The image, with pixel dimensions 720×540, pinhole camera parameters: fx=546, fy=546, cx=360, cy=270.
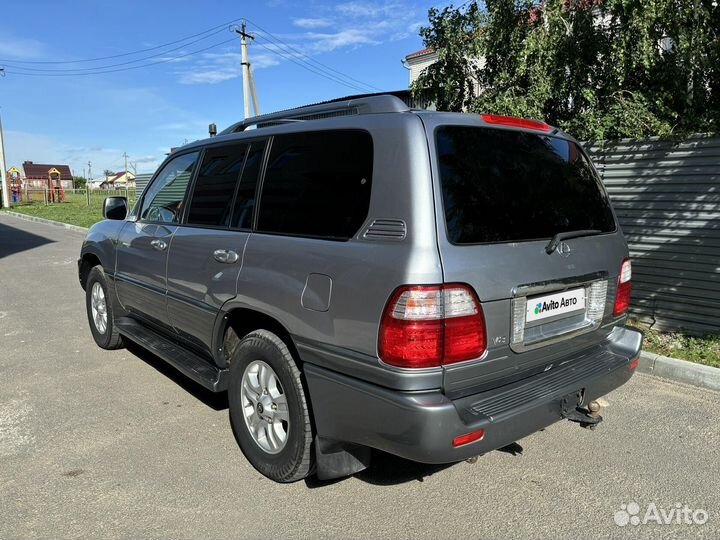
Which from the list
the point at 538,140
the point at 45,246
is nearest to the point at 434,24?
the point at 538,140

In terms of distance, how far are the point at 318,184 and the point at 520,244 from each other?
103 cm

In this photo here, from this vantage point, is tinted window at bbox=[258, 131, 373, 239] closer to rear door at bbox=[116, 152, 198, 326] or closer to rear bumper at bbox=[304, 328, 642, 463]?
rear bumper at bbox=[304, 328, 642, 463]

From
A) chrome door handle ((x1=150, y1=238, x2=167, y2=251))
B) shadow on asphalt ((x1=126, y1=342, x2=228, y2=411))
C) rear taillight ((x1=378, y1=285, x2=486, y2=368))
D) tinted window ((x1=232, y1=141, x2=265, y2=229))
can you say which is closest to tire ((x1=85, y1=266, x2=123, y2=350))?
shadow on asphalt ((x1=126, y1=342, x2=228, y2=411))

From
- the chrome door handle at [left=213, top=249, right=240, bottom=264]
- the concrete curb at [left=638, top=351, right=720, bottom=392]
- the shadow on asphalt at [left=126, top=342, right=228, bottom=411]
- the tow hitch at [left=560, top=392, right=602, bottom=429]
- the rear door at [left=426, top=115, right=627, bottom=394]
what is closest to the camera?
the rear door at [left=426, top=115, right=627, bottom=394]

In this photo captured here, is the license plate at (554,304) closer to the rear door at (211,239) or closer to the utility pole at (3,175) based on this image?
the rear door at (211,239)

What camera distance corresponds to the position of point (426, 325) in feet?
7.32

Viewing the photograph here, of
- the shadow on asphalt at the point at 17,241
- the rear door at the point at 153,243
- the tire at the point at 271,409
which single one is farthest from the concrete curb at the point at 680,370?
the shadow on asphalt at the point at 17,241

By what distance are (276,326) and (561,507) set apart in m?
1.72

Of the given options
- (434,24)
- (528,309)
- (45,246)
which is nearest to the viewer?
(528,309)

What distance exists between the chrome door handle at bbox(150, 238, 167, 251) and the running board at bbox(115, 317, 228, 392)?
0.70 meters

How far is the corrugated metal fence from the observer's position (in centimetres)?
508

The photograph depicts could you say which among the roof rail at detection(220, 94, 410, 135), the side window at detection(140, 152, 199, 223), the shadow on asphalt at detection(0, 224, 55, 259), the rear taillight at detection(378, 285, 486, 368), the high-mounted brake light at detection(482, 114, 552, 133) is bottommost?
the shadow on asphalt at detection(0, 224, 55, 259)

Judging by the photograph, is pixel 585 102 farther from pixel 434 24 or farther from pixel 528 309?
pixel 528 309

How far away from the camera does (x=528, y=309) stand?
2533mm
